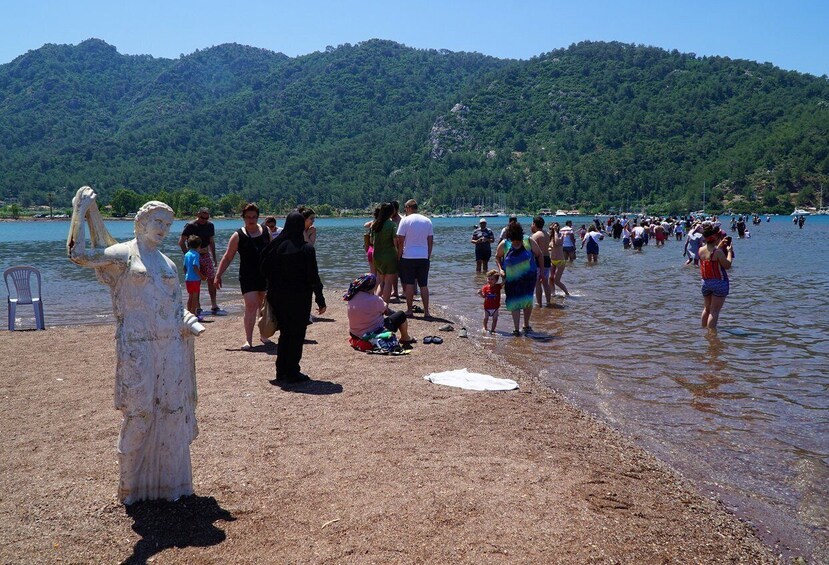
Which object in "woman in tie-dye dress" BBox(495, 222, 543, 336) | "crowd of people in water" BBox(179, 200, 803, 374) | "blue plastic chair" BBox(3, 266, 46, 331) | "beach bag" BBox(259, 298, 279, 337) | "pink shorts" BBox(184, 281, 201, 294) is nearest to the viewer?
"crowd of people in water" BBox(179, 200, 803, 374)

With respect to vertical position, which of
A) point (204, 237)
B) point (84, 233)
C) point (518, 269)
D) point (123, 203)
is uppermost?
point (123, 203)

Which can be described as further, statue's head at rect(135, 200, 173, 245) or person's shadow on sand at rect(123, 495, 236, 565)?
statue's head at rect(135, 200, 173, 245)

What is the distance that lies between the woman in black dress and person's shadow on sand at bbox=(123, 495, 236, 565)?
9.37 feet

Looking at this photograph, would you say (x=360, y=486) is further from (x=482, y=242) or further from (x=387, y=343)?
(x=482, y=242)

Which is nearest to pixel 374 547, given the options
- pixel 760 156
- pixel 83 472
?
pixel 83 472

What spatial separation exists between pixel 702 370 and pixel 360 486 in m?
5.47

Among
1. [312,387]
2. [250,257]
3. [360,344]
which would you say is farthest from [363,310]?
[312,387]

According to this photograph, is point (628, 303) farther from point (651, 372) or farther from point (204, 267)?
point (204, 267)

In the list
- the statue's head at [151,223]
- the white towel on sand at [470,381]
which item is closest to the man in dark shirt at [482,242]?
the white towel on sand at [470,381]

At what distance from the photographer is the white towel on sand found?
6.95m

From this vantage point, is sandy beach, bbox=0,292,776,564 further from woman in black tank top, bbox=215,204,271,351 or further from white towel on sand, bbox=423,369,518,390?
woman in black tank top, bbox=215,204,271,351

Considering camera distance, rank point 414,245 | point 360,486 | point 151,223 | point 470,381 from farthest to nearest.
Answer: point 414,245
point 470,381
point 360,486
point 151,223

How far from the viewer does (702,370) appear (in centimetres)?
822

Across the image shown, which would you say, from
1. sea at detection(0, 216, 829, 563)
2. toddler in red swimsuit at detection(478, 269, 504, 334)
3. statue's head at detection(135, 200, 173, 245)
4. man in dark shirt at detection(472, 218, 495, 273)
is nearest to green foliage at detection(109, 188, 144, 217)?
sea at detection(0, 216, 829, 563)
